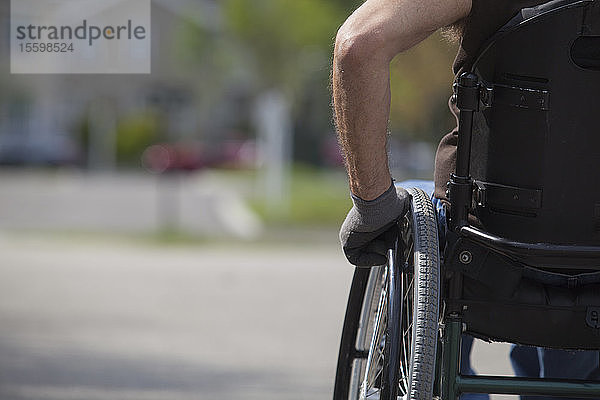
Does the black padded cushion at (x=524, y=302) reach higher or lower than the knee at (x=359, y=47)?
lower

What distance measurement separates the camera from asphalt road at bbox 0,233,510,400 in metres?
5.17

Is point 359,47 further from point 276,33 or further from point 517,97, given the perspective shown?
point 276,33

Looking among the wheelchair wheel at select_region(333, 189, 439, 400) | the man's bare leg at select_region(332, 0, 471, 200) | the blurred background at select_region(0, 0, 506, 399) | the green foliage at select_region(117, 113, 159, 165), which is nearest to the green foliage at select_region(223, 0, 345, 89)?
the blurred background at select_region(0, 0, 506, 399)

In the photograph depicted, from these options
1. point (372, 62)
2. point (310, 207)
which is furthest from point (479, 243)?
point (310, 207)

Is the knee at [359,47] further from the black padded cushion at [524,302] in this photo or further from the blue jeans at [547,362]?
the blue jeans at [547,362]

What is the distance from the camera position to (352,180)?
2.56 meters

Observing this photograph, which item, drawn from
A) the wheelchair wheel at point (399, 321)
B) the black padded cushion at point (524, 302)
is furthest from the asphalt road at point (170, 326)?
the black padded cushion at point (524, 302)

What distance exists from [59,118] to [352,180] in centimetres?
4749

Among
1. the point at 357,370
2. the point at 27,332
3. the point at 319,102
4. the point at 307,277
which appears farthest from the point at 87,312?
the point at 319,102

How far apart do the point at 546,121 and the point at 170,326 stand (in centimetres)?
477

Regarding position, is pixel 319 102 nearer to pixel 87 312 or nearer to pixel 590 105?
pixel 87 312

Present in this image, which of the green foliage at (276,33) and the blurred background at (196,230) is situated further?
the green foliage at (276,33)

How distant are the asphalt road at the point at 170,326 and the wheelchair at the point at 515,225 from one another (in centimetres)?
130

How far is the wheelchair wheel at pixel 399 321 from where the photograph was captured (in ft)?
7.93
